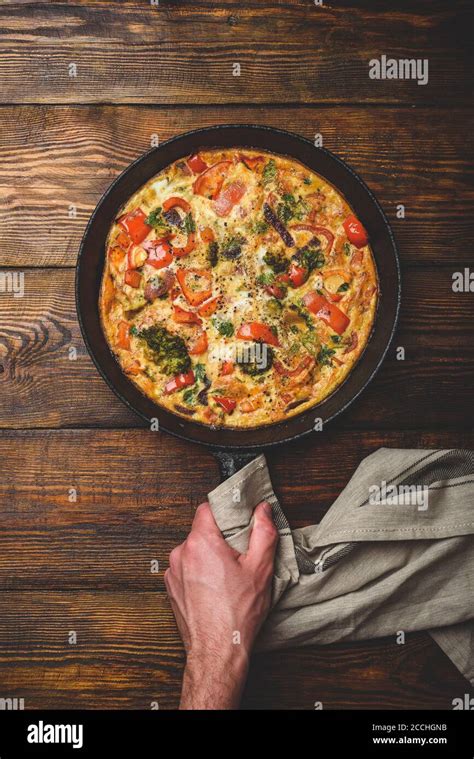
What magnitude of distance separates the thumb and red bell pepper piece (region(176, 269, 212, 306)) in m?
1.22

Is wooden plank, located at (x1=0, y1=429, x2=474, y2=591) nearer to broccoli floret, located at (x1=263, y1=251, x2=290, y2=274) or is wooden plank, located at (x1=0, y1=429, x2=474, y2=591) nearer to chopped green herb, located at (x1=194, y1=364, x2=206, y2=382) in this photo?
chopped green herb, located at (x1=194, y1=364, x2=206, y2=382)

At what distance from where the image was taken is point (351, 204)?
3.76 meters

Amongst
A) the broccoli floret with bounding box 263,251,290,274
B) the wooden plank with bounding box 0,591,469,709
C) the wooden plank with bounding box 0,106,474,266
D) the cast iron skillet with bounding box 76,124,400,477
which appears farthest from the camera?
the wooden plank with bounding box 0,106,474,266

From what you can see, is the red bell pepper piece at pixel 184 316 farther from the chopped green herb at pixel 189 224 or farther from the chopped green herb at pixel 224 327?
the chopped green herb at pixel 189 224

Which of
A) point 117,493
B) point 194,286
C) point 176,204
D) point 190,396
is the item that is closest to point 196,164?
point 176,204

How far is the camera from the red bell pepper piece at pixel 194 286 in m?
3.67

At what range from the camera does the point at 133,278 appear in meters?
3.68

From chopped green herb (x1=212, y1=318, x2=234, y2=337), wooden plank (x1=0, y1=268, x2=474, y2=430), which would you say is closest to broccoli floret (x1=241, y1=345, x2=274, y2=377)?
chopped green herb (x1=212, y1=318, x2=234, y2=337)

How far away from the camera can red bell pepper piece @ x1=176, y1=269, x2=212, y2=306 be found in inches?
145

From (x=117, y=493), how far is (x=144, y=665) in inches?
40.5

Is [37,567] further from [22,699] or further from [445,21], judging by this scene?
[445,21]

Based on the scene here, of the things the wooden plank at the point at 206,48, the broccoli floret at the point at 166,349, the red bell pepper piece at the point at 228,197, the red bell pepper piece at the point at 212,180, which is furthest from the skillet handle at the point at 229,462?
the wooden plank at the point at 206,48

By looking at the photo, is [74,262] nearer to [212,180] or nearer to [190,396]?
[212,180]

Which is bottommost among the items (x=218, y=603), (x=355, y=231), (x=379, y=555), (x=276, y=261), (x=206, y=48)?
(x=218, y=603)
